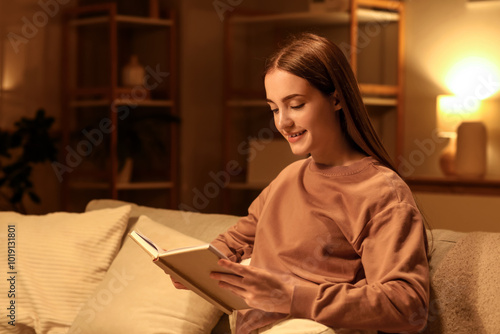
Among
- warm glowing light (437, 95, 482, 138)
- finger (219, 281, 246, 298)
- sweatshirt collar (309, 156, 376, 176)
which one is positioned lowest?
finger (219, 281, 246, 298)

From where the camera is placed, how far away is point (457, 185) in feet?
11.0

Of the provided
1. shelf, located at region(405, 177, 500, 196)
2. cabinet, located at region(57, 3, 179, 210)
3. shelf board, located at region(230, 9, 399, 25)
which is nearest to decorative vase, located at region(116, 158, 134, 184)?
cabinet, located at region(57, 3, 179, 210)

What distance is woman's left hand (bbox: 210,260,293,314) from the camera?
113cm

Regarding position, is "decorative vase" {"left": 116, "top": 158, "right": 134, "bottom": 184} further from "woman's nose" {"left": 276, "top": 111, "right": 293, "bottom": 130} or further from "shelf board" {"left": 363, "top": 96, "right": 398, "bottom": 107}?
"woman's nose" {"left": 276, "top": 111, "right": 293, "bottom": 130}

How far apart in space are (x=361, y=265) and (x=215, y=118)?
332 centimetres

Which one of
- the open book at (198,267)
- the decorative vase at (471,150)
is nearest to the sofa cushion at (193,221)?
the open book at (198,267)

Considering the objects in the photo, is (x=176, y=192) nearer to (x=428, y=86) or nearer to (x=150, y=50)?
(x=150, y=50)

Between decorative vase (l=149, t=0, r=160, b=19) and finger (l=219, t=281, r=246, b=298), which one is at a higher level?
decorative vase (l=149, t=0, r=160, b=19)

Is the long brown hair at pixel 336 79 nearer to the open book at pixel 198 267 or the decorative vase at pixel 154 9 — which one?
the open book at pixel 198 267

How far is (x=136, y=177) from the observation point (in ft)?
14.8

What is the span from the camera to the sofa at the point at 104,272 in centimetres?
167

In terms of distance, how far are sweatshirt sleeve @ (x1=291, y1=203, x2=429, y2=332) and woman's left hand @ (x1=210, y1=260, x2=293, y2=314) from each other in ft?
0.07

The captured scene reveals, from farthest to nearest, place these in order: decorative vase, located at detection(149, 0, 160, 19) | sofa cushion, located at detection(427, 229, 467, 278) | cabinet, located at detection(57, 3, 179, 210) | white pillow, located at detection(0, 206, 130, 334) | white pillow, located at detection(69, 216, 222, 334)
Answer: decorative vase, located at detection(149, 0, 160, 19) < cabinet, located at detection(57, 3, 179, 210) < white pillow, located at detection(0, 206, 130, 334) < white pillow, located at detection(69, 216, 222, 334) < sofa cushion, located at detection(427, 229, 467, 278)

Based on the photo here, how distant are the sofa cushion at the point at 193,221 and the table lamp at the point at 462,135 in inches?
74.2
